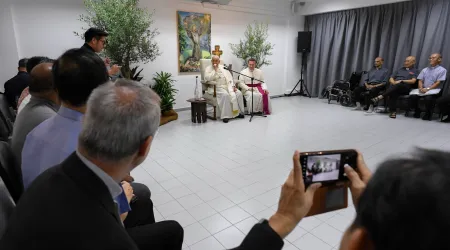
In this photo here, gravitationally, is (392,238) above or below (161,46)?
below

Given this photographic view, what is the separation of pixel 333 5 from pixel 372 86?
8.54 ft

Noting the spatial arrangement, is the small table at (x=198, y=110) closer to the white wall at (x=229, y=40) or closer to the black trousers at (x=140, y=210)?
the white wall at (x=229, y=40)

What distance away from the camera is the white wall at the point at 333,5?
622 centimetres

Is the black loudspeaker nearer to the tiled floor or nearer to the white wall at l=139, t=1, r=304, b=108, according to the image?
the white wall at l=139, t=1, r=304, b=108

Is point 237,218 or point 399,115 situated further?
point 399,115

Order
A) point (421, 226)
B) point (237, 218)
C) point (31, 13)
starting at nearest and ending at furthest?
point (421, 226), point (237, 218), point (31, 13)

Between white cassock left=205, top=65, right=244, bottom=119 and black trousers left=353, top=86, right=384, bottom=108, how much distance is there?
2900 millimetres

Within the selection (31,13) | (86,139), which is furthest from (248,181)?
(31,13)

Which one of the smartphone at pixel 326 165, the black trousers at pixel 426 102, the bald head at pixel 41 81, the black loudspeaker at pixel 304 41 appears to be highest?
the black loudspeaker at pixel 304 41

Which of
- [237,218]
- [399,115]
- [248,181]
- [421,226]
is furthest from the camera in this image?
[399,115]

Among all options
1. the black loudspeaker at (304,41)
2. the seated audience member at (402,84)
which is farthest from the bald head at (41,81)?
the black loudspeaker at (304,41)

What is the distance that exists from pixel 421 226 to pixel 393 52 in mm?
7370

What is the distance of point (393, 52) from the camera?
6309 millimetres

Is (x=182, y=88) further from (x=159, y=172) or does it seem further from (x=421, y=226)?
(x=421, y=226)
